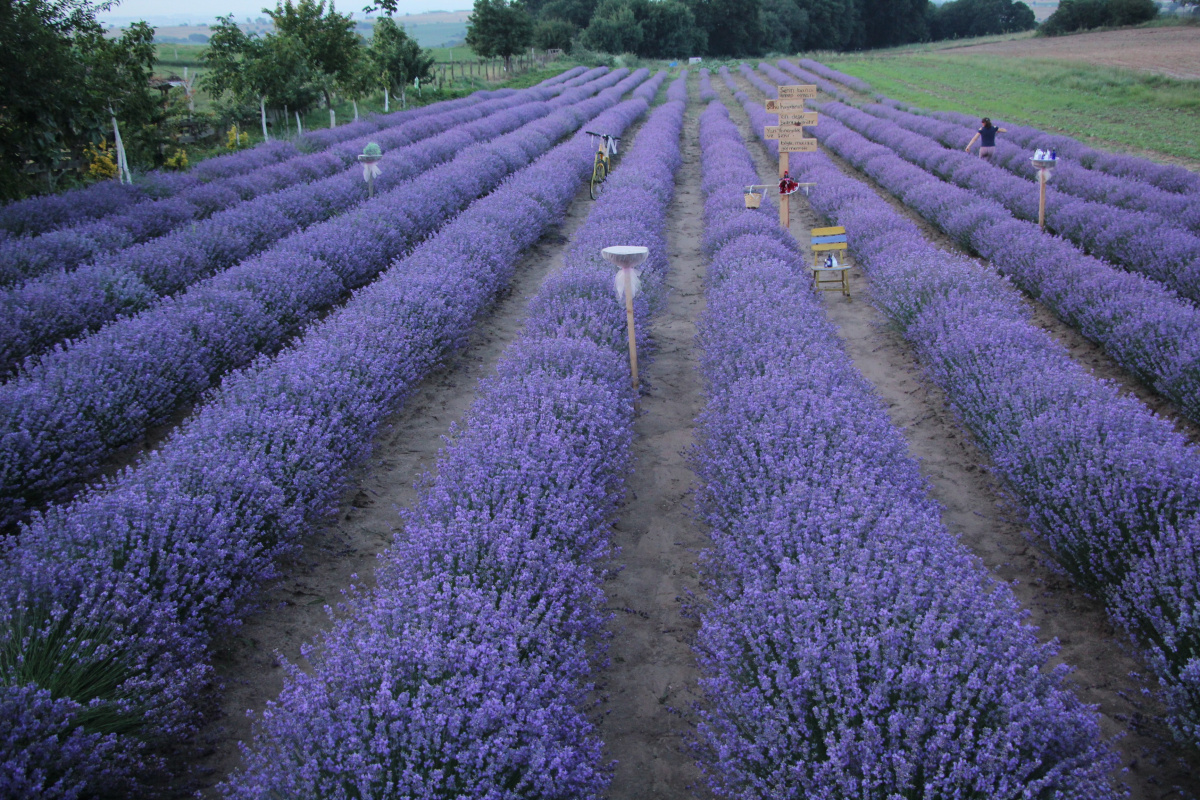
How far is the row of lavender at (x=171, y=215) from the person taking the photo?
6574mm

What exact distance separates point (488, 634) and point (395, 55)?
2244 centimetres

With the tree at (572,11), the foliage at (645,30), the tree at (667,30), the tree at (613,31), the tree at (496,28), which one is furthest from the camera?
the tree at (572,11)

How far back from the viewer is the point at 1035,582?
11.7ft

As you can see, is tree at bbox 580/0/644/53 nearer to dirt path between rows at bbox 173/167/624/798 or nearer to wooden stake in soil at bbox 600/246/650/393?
dirt path between rows at bbox 173/167/624/798

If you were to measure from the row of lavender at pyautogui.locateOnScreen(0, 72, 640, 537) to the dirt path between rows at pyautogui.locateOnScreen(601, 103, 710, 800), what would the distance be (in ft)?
9.72

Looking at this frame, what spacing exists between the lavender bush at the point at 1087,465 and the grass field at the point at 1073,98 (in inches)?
424

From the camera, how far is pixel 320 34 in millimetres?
16281

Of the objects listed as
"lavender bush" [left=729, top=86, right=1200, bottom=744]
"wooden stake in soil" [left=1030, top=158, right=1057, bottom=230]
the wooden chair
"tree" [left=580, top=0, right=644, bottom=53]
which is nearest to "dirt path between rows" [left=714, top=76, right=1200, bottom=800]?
"lavender bush" [left=729, top=86, right=1200, bottom=744]

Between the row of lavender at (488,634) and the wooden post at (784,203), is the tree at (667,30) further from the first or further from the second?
the row of lavender at (488,634)

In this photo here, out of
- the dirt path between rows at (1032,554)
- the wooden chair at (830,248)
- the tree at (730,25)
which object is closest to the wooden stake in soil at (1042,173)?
the dirt path between rows at (1032,554)

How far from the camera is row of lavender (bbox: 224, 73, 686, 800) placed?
2.00m

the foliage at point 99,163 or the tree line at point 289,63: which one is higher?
the tree line at point 289,63

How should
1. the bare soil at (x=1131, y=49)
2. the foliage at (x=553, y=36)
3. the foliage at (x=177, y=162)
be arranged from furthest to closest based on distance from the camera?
the foliage at (x=553, y=36), the bare soil at (x=1131, y=49), the foliage at (x=177, y=162)

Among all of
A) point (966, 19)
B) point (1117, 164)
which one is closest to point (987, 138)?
point (1117, 164)
